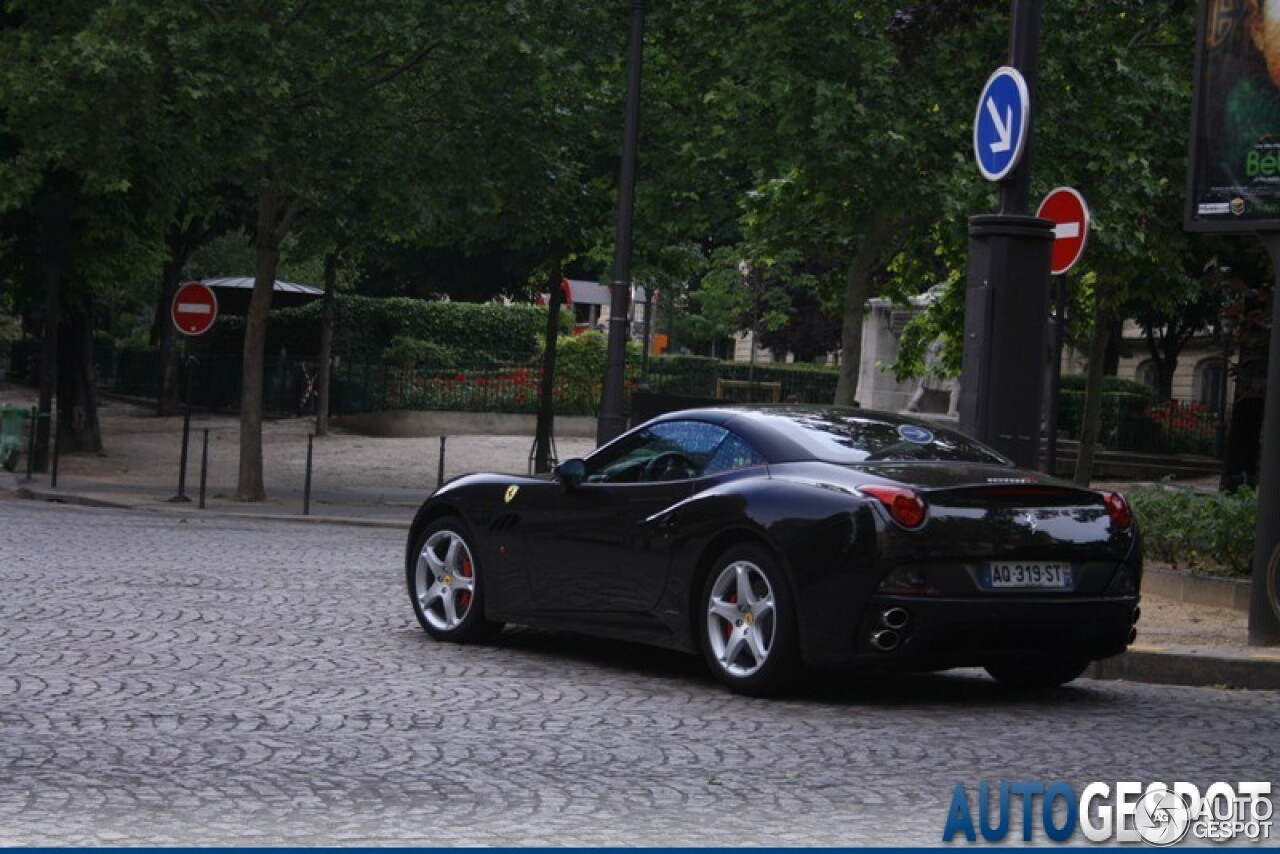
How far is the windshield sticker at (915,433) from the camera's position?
1048 centimetres

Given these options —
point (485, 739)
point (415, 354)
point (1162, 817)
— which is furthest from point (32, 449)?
point (1162, 817)

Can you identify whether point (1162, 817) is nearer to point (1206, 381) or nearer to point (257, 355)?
point (257, 355)

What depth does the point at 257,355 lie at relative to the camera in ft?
92.8

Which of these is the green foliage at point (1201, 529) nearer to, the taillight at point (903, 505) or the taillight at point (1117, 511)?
the taillight at point (1117, 511)

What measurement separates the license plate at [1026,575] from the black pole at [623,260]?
14.7 m

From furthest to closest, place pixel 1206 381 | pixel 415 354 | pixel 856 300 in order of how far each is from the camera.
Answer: pixel 1206 381
pixel 415 354
pixel 856 300

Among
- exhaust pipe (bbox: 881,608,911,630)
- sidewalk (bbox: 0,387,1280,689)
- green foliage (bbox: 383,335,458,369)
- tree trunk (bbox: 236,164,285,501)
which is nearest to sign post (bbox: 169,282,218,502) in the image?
tree trunk (bbox: 236,164,285,501)

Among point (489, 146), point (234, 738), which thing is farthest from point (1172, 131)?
point (234, 738)

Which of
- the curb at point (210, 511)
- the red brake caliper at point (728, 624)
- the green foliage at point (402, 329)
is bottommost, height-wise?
Answer: the curb at point (210, 511)

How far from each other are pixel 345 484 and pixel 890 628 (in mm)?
25125

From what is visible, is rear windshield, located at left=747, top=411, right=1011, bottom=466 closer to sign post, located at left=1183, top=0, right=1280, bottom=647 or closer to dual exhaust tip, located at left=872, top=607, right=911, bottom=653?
dual exhaust tip, located at left=872, top=607, right=911, bottom=653

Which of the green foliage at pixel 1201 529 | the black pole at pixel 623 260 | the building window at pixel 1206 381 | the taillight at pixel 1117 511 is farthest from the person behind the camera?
the building window at pixel 1206 381

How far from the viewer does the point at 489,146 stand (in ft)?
93.5

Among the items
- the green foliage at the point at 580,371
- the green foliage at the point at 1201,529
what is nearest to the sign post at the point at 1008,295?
the green foliage at the point at 1201,529
